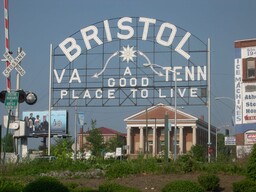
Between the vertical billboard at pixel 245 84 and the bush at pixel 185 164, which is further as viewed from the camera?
the vertical billboard at pixel 245 84

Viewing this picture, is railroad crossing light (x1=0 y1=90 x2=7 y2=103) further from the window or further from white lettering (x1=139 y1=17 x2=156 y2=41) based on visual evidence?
the window

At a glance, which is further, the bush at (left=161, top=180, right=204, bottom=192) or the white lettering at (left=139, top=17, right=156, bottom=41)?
the white lettering at (left=139, top=17, right=156, bottom=41)

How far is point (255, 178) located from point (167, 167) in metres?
4.79

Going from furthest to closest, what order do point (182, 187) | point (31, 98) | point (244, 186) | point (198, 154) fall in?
point (198, 154) < point (31, 98) < point (244, 186) < point (182, 187)

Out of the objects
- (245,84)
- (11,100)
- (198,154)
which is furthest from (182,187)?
(245,84)

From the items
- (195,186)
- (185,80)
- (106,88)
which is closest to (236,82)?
(185,80)

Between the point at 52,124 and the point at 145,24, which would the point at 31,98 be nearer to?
the point at 145,24

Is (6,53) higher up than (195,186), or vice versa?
(6,53)

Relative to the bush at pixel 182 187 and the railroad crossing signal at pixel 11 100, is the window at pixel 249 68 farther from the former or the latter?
the bush at pixel 182 187

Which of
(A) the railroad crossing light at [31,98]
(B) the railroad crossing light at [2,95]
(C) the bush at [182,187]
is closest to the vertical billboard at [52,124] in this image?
(A) the railroad crossing light at [31,98]

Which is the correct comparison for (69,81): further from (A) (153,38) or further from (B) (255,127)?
(B) (255,127)

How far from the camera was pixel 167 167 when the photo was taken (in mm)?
21672

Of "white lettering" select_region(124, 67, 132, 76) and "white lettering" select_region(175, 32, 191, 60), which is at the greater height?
"white lettering" select_region(175, 32, 191, 60)

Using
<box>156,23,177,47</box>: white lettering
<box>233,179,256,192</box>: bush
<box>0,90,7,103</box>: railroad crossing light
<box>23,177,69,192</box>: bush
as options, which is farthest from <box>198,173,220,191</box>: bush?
<box>156,23,177,47</box>: white lettering
